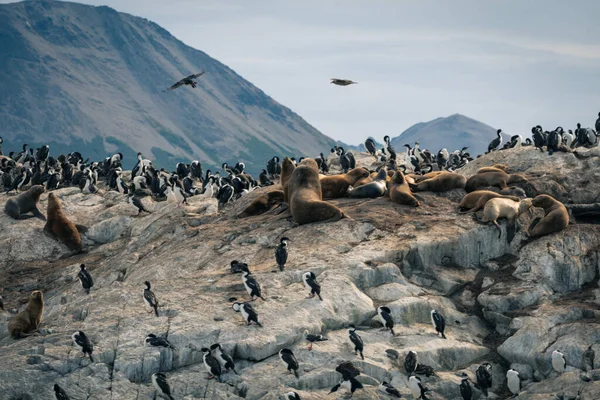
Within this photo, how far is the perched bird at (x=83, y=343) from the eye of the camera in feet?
57.5

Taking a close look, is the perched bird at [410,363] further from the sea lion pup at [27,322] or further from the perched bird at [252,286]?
the sea lion pup at [27,322]

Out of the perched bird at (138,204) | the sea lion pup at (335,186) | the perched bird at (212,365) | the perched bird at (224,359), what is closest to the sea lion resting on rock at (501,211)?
the sea lion pup at (335,186)

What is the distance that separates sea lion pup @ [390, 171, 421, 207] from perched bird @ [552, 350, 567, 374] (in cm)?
815

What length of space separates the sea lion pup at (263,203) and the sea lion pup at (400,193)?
12.3ft

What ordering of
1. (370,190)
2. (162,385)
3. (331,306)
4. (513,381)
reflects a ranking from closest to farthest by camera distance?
(162,385) < (513,381) < (331,306) < (370,190)

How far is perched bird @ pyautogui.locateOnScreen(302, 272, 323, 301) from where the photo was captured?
19.7m

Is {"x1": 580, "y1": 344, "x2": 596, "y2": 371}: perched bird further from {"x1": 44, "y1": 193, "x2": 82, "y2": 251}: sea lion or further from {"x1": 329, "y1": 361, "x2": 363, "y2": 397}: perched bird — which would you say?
{"x1": 44, "y1": 193, "x2": 82, "y2": 251}: sea lion

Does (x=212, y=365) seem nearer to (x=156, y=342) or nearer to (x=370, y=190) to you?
(x=156, y=342)

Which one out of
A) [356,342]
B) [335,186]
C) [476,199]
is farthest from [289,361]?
[335,186]

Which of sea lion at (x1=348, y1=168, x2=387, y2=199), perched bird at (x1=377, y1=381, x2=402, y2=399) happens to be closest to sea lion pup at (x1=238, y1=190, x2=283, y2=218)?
sea lion at (x1=348, y1=168, x2=387, y2=199)

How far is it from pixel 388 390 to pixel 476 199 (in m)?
9.19

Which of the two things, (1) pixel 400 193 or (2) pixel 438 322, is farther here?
(1) pixel 400 193

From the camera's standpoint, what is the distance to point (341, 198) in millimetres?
27844

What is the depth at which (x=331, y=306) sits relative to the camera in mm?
19766
